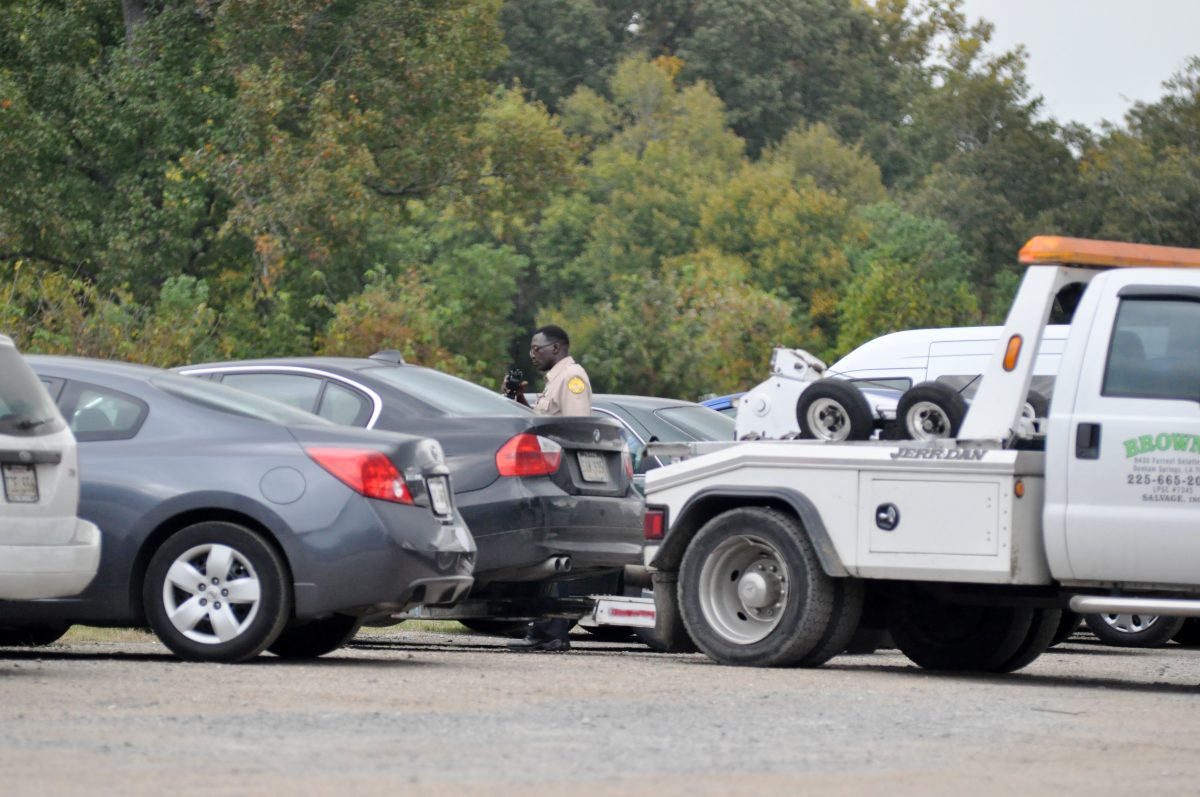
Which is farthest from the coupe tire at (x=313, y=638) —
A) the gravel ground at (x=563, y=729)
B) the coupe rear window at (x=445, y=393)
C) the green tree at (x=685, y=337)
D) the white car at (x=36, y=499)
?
the green tree at (x=685, y=337)

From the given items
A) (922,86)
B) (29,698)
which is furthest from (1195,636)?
(922,86)

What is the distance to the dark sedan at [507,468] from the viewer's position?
40.7 feet

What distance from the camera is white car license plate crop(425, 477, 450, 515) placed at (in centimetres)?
1133

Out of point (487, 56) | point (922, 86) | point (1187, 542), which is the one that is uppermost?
point (922, 86)

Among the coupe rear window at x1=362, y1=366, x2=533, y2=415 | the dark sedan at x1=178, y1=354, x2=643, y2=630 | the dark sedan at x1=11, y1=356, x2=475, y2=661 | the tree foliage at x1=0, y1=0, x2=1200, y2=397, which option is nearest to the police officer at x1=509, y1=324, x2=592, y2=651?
the dark sedan at x1=178, y1=354, x2=643, y2=630

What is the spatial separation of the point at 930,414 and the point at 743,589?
1.38m

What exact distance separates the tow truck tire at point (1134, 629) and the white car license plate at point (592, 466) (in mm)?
4443

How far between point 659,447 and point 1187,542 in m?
3.05

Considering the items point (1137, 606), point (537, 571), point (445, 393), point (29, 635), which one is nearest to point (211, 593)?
point (29, 635)

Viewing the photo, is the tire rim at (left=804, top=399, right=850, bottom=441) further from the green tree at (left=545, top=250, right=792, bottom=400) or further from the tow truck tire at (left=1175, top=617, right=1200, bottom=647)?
the green tree at (left=545, top=250, right=792, bottom=400)

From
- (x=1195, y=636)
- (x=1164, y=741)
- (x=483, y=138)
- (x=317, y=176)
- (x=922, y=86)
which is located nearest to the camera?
(x=1164, y=741)

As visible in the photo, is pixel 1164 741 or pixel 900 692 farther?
pixel 900 692

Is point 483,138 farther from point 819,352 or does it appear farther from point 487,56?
point 819,352

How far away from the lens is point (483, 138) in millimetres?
39750
